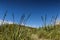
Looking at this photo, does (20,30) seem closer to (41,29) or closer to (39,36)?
(39,36)

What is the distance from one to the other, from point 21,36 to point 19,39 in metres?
0.07

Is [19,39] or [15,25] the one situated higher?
[15,25]

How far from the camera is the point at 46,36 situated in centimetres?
430

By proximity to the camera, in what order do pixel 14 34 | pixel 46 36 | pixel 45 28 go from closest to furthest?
pixel 14 34 < pixel 46 36 < pixel 45 28

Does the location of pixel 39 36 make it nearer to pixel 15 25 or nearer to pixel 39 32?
pixel 39 32

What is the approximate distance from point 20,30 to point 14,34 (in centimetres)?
16

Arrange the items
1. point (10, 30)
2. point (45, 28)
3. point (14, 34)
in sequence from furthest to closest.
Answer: point (45, 28) < point (10, 30) < point (14, 34)

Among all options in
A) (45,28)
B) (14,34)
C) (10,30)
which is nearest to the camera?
(14,34)

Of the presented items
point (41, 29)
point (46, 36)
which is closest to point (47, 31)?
point (41, 29)

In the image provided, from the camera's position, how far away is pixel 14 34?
10.4ft

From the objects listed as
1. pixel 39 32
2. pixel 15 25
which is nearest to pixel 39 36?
pixel 39 32

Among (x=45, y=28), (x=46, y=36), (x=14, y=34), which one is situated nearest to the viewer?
(x=14, y=34)

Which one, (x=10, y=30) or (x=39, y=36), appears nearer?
(x=10, y=30)

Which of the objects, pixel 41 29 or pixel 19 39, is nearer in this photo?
pixel 19 39
